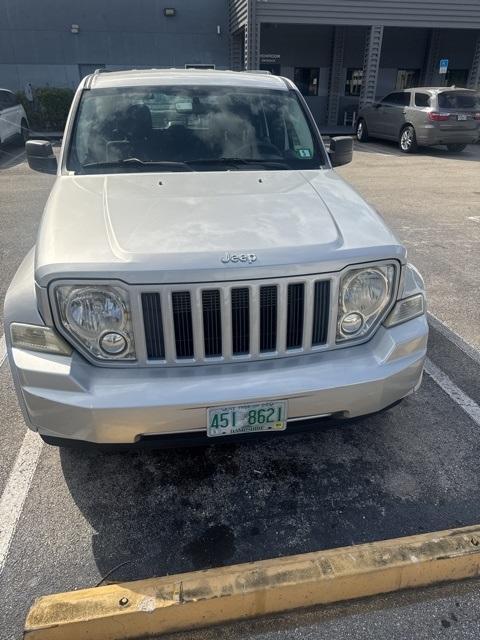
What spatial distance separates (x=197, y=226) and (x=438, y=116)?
13.6 metres

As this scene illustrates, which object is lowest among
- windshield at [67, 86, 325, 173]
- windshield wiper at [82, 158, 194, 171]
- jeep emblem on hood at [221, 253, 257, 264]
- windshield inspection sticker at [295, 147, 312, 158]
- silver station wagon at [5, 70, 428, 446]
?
silver station wagon at [5, 70, 428, 446]

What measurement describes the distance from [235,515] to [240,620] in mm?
597

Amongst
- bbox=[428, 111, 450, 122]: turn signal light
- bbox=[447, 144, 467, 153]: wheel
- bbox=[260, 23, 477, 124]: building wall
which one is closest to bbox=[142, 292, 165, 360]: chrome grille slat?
bbox=[428, 111, 450, 122]: turn signal light

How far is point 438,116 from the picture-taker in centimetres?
1383

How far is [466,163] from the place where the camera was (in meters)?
13.9

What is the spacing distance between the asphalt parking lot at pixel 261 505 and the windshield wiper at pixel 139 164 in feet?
5.53

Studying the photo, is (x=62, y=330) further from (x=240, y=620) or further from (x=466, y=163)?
(x=466, y=163)

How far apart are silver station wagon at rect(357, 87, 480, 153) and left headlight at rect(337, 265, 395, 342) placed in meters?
13.3

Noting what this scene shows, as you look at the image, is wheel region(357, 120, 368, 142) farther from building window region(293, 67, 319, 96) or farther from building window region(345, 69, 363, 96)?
building window region(345, 69, 363, 96)

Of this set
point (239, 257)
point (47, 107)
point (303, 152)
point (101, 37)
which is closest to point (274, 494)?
point (239, 257)

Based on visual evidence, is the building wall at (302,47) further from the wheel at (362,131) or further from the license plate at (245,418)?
the license plate at (245,418)

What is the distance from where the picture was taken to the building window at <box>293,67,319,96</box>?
21.6 m

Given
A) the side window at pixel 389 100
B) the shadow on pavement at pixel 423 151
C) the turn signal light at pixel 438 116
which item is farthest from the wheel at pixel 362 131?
the turn signal light at pixel 438 116

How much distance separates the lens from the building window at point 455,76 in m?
23.3
